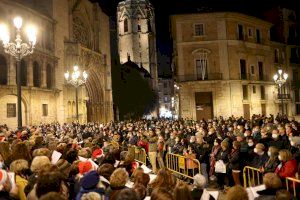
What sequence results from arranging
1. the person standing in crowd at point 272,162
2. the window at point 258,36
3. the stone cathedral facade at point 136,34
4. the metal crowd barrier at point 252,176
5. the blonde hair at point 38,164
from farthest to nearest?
the stone cathedral facade at point 136,34 < the window at point 258,36 < the metal crowd barrier at point 252,176 < the person standing in crowd at point 272,162 < the blonde hair at point 38,164

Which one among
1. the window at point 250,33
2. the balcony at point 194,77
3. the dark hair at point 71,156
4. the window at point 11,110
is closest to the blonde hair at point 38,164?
the dark hair at point 71,156

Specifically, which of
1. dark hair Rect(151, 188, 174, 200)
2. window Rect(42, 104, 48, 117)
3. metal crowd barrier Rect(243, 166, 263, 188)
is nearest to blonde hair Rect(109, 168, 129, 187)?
dark hair Rect(151, 188, 174, 200)

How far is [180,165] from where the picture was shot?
10617 millimetres

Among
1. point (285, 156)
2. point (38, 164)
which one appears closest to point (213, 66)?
point (285, 156)

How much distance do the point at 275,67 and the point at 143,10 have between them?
40.5 metres

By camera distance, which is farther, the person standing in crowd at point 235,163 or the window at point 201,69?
the window at point 201,69

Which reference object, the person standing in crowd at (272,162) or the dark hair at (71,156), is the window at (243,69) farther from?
the dark hair at (71,156)

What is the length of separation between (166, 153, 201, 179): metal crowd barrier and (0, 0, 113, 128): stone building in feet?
53.1

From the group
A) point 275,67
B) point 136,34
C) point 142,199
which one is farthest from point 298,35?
point 142,199

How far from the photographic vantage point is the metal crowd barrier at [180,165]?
10180 millimetres

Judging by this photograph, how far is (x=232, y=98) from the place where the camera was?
35281mm

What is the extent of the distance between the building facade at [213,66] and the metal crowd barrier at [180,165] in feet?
76.8

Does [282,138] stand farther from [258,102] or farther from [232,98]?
[258,102]

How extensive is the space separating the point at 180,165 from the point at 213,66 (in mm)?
26235
